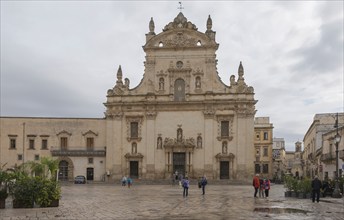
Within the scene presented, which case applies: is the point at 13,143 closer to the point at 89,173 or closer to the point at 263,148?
the point at 89,173

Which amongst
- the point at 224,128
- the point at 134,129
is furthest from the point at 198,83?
the point at 134,129

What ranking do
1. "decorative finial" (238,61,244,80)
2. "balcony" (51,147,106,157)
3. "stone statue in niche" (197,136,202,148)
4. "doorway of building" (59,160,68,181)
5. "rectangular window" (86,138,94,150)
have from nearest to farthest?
"decorative finial" (238,61,244,80) → "stone statue in niche" (197,136,202,148) → "balcony" (51,147,106,157) → "doorway of building" (59,160,68,181) → "rectangular window" (86,138,94,150)

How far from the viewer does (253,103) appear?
58.8 meters

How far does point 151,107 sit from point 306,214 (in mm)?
42590

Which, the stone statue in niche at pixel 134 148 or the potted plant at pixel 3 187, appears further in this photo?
the stone statue in niche at pixel 134 148

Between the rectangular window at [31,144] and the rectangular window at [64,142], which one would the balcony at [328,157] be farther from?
the rectangular window at [31,144]

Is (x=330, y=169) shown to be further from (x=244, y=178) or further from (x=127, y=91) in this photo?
(x=127, y=91)

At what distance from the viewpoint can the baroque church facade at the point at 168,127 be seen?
59.0 m

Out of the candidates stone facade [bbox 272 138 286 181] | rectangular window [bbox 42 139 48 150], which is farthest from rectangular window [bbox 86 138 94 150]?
stone facade [bbox 272 138 286 181]

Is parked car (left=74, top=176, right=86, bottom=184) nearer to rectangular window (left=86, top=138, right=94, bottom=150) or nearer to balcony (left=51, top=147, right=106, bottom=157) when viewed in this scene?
balcony (left=51, top=147, right=106, bottom=157)

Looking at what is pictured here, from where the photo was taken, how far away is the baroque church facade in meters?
59.0

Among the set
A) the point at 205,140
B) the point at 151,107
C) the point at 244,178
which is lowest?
the point at 244,178

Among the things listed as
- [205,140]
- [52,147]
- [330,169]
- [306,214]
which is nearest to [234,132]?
[205,140]

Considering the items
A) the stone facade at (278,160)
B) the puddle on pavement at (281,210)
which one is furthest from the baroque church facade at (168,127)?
the puddle on pavement at (281,210)
